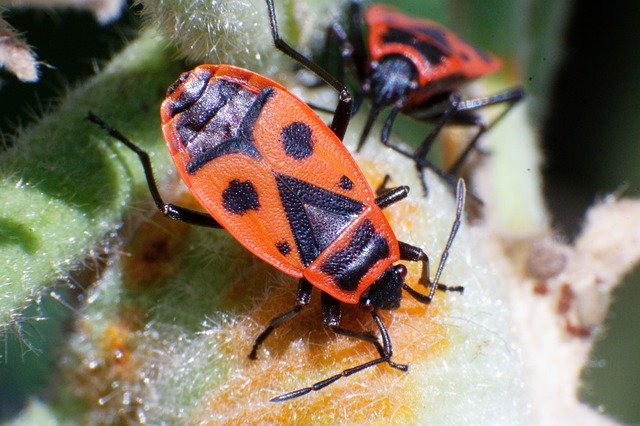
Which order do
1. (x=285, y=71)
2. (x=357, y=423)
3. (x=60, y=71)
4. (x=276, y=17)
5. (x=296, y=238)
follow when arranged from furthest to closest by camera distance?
(x=60, y=71) → (x=285, y=71) → (x=276, y=17) → (x=296, y=238) → (x=357, y=423)

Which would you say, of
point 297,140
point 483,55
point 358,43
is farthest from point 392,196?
point 358,43

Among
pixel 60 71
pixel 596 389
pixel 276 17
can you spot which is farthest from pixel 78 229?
pixel 596 389

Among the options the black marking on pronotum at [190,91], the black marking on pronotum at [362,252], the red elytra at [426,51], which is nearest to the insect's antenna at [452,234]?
the black marking on pronotum at [362,252]

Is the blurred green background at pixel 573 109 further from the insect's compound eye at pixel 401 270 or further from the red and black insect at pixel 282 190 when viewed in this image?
the insect's compound eye at pixel 401 270

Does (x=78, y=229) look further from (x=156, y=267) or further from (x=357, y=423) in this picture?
(x=357, y=423)

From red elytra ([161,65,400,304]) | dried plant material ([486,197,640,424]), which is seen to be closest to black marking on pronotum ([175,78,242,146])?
red elytra ([161,65,400,304])

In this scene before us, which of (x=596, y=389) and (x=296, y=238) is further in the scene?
(x=596, y=389)

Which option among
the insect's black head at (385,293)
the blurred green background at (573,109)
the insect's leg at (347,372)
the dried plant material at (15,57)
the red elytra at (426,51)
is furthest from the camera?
the red elytra at (426,51)
